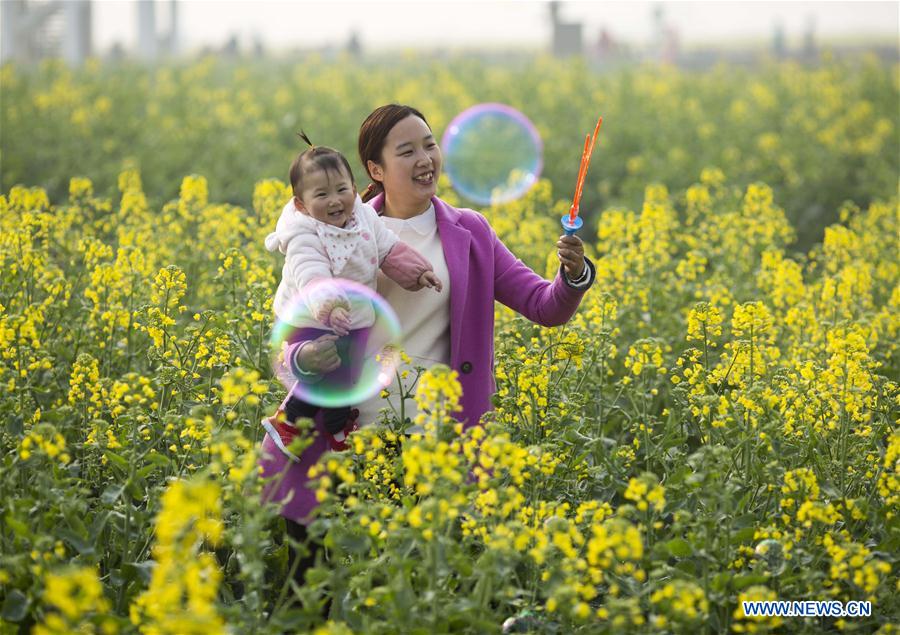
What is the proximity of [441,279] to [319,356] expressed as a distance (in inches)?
21.6

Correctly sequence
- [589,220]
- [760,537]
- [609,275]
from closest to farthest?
[760,537]
[609,275]
[589,220]

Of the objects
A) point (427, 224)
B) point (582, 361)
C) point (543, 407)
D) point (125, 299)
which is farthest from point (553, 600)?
point (125, 299)

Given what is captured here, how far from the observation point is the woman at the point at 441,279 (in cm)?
346

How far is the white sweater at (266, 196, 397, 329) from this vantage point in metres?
3.09

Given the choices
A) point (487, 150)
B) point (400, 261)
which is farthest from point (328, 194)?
point (487, 150)

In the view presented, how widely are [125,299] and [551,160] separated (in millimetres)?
8160

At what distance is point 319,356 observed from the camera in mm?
3107

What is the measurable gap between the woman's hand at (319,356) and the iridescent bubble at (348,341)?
0.05 metres

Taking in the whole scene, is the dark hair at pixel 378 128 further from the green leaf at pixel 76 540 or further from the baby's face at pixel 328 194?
the green leaf at pixel 76 540

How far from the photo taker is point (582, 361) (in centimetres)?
412

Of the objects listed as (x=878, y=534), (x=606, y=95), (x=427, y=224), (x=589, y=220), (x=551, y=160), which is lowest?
(x=878, y=534)

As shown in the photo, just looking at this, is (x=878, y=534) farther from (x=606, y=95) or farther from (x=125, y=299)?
(x=606, y=95)

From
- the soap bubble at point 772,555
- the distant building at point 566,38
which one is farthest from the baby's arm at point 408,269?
the distant building at point 566,38

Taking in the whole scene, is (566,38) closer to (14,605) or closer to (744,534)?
(744,534)
